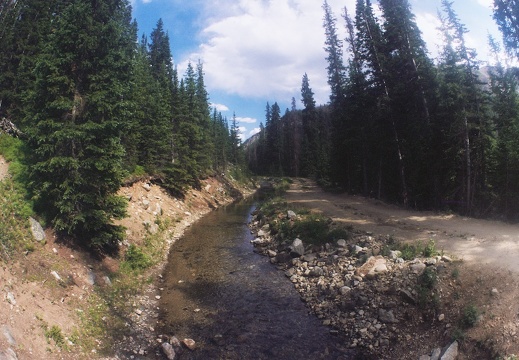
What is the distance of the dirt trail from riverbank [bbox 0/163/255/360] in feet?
43.9

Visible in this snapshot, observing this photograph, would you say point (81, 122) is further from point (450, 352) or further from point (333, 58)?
point (333, 58)

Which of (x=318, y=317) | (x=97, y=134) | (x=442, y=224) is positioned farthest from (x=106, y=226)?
(x=442, y=224)

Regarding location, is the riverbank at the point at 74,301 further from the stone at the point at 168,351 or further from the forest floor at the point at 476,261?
the forest floor at the point at 476,261

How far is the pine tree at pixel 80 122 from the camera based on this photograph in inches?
523

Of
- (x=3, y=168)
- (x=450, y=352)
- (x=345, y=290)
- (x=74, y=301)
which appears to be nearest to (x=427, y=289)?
(x=450, y=352)

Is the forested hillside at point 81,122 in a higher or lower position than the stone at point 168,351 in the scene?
higher

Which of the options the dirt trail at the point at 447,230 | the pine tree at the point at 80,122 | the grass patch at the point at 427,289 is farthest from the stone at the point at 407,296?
the pine tree at the point at 80,122

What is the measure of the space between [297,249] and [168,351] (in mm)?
10781

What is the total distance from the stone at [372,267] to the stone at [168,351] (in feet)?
28.8

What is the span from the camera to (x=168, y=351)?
10.7 meters

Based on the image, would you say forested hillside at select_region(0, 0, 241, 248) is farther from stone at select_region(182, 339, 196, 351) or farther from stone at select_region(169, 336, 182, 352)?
stone at select_region(182, 339, 196, 351)

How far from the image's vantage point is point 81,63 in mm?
14492

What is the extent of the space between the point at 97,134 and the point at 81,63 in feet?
11.1

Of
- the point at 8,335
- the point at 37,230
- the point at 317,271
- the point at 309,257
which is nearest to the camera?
the point at 8,335
